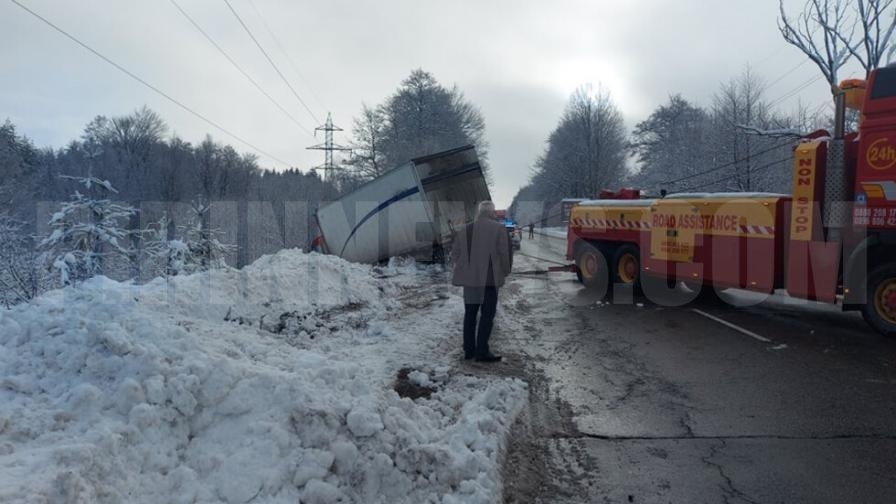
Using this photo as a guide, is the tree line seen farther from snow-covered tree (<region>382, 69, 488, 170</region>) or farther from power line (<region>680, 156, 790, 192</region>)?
power line (<region>680, 156, 790, 192</region>)

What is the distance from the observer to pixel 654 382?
6.34 meters

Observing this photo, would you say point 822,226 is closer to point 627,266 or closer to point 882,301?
Result: point 882,301

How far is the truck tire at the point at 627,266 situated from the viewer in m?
12.7

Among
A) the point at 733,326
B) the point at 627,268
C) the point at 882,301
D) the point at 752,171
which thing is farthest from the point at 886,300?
the point at 752,171

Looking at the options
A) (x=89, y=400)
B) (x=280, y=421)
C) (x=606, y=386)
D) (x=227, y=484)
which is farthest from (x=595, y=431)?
(x=89, y=400)

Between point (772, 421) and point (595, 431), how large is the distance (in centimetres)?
160

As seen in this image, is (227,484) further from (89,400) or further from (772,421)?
(772,421)

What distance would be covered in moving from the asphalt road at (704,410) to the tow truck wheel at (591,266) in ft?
12.4

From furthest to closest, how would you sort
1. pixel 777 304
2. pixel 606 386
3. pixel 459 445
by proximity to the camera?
pixel 777 304 → pixel 606 386 → pixel 459 445

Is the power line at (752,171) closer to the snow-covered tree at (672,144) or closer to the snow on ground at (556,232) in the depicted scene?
the snow-covered tree at (672,144)

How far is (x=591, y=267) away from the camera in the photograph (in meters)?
14.0

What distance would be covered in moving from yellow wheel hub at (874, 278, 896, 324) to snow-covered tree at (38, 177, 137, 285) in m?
15.3

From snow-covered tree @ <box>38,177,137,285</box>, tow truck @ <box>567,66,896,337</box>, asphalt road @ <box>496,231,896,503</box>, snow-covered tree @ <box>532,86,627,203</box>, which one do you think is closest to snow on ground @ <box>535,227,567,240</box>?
snow-covered tree @ <box>532,86,627,203</box>

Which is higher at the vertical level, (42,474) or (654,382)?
(42,474)
